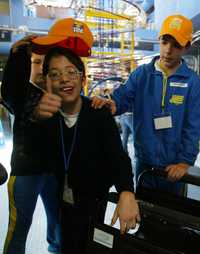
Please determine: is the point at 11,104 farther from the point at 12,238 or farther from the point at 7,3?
the point at 7,3

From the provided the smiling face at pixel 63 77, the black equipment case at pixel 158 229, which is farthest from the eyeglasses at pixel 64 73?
the black equipment case at pixel 158 229

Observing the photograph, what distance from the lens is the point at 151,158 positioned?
4.65 feet

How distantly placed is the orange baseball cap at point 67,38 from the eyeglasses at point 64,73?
0.13m

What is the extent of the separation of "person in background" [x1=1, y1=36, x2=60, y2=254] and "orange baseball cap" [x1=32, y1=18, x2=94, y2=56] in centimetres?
6

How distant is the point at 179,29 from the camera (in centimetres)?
130

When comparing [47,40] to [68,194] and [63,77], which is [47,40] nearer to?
[63,77]

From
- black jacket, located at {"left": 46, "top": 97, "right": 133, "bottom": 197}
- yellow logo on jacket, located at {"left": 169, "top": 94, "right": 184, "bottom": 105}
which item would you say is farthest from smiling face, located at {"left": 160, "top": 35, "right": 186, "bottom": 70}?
black jacket, located at {"left": 46, "top": 97, "right": 133, "bottom": 197}

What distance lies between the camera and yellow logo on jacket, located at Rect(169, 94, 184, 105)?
1304 mm

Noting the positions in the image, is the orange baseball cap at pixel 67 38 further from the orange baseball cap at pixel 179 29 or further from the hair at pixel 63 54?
the orange baseball cap at pixel 179 29

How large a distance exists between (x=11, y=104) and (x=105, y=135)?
43 centimetres

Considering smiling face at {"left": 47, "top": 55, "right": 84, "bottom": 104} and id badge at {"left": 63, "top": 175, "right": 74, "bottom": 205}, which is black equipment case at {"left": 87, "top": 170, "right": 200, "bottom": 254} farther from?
smiling face at {"left": 47, "top": 55, "right": 84, "bottom": 104}

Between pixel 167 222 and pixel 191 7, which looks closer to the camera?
pixel 167 222

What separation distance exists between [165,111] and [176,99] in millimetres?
85

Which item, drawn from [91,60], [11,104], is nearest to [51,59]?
[11,104]
